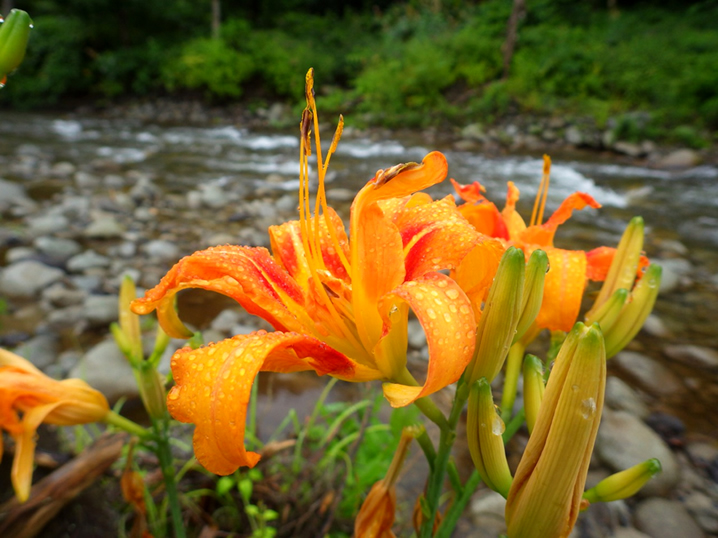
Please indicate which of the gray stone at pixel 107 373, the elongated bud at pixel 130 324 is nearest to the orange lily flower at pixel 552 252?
the elongated bud at pixel 130 324

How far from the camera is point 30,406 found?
98cm

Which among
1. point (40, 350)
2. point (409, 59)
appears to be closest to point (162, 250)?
point (40, 350)

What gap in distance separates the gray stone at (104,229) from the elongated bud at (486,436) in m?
4.77

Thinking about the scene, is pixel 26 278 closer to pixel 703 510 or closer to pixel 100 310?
pixel 100 310

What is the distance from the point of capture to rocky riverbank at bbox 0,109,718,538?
7.12 feet

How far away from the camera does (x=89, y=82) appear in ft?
51.4

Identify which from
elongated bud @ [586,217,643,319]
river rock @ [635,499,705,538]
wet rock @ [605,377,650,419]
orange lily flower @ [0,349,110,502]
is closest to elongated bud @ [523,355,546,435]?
elongated bud @ [586,217,643,319]

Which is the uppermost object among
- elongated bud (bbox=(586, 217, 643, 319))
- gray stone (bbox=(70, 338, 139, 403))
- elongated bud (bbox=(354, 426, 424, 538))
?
elongated bud (bbox=(586, 217, 643, 319))

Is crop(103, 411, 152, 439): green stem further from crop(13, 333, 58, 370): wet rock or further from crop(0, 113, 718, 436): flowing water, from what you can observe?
crop(0, 113, 718, 436): flowing water

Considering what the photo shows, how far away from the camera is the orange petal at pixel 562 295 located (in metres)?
0.93

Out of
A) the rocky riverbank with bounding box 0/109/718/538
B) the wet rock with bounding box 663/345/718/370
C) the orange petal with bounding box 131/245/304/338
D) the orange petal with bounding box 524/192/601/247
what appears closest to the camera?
the orange petal with bounding box 131/245/304/338

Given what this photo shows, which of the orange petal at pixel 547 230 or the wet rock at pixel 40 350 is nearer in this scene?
the orange petal at pixel 547 230

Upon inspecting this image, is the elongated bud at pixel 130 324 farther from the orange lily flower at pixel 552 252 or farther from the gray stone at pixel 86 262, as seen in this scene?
the gray stone at pixel 86 262

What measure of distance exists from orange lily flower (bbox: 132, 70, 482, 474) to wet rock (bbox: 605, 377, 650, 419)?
7.38 feet
